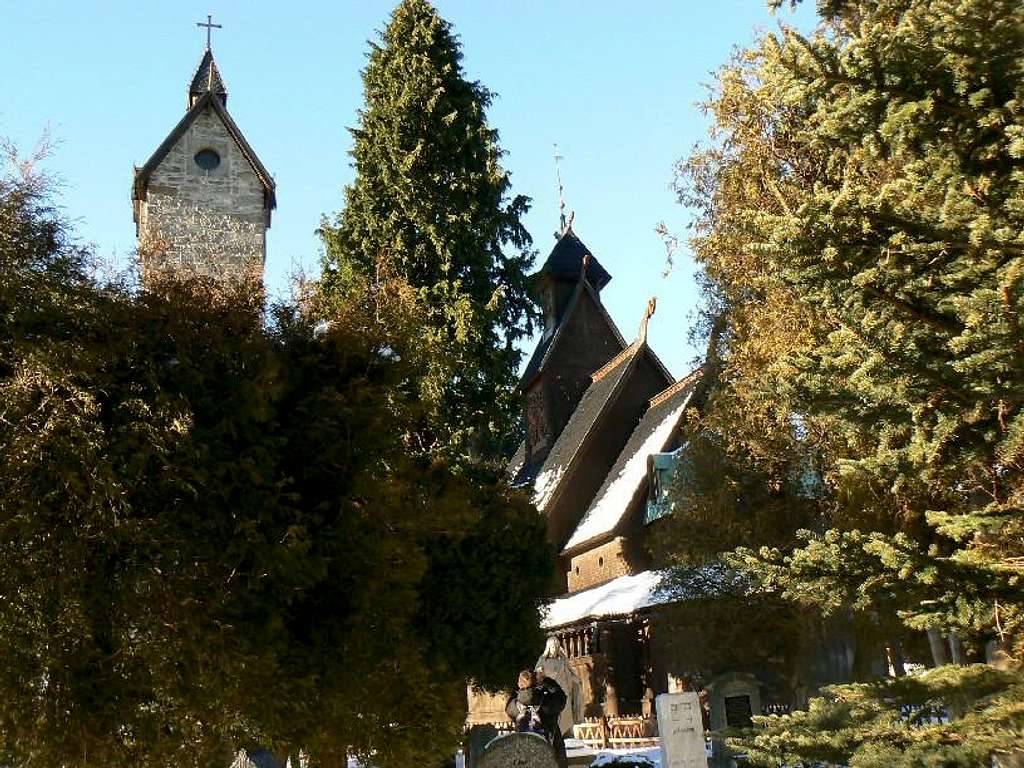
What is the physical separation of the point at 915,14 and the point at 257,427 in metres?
7.39

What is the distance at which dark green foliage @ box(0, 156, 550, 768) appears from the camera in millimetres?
9773

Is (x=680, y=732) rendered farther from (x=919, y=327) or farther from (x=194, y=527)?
(x=919, y=327)

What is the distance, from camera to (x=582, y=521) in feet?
116

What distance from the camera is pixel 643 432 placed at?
34438 mm

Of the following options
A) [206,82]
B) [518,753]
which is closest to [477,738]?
[518,753]

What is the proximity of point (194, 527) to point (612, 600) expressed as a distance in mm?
18624

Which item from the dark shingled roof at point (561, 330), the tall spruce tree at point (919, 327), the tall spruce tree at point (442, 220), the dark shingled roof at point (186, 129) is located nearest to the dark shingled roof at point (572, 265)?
the dark shingled roof at point (561, 330)

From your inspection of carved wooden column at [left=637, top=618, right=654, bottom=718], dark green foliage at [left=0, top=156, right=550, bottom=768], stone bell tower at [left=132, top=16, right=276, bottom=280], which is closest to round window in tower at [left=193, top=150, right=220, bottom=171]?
stone bell tower at [left=132, top=16, right=276, bottom=280]

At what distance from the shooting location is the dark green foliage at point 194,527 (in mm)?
9773

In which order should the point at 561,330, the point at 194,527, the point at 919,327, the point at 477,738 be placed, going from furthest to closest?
the point at 561,330 → the point at 477,738 → the point at 194,527 → the point at 919,327

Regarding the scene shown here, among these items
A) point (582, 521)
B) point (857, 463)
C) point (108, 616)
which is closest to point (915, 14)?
point (857, 463)

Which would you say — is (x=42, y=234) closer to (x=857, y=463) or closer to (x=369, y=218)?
(x=857, y=463)

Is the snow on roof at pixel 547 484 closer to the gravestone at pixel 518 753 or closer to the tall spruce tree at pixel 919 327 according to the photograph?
the gravestone at pixel 518 753

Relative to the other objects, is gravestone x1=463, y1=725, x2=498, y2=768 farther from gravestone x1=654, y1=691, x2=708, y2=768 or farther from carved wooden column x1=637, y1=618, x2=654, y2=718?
carved wooden column x1=637, y1=618, x2=654, y2=718
